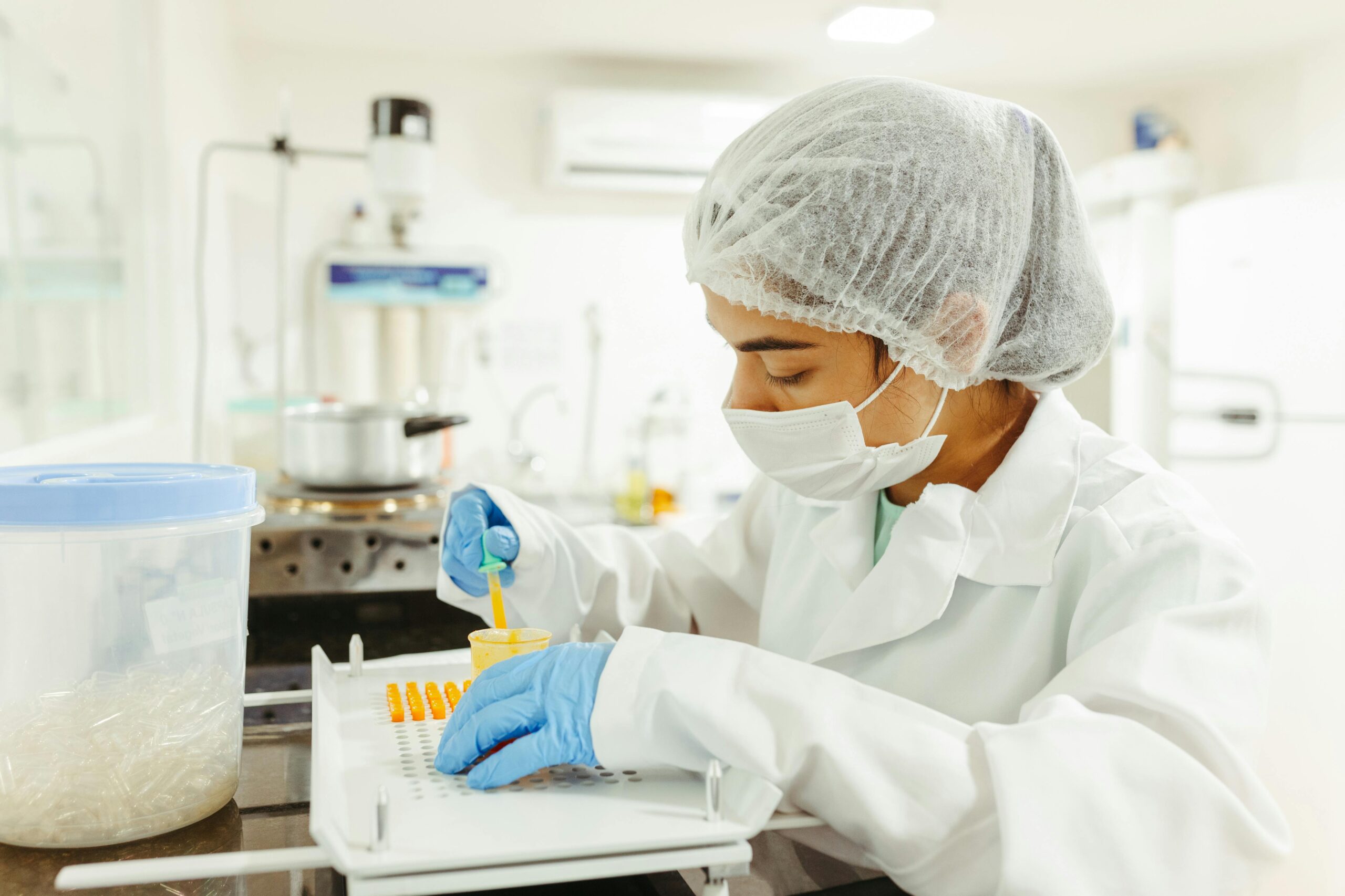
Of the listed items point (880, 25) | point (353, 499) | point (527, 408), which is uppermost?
point (880, 25)

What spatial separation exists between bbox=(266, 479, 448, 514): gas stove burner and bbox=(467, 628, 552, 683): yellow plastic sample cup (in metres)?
0.85

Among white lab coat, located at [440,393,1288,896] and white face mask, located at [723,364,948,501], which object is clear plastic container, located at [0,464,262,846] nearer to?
white lab coat, located at [440,393,1288,896]

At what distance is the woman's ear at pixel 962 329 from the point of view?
0.90 m

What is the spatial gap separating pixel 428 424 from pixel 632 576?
A: 2.05 ft

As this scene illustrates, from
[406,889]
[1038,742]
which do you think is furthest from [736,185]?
[406,889]

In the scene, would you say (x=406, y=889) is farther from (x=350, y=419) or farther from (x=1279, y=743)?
(x=1279, y=743)

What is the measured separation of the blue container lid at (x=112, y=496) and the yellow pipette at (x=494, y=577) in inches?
13.3

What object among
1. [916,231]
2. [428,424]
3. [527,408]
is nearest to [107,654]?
[916,231]

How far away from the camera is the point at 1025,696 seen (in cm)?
90

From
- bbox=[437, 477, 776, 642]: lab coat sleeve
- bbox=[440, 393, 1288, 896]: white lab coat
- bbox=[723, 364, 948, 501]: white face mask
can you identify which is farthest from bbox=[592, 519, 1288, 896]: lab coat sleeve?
bbox=[437, 477, 776, 642]: lab coat sleeve

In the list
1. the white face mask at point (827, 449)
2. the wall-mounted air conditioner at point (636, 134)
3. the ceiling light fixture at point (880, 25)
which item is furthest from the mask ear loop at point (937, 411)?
the wall-mounted air conditioner at point (636, 134)

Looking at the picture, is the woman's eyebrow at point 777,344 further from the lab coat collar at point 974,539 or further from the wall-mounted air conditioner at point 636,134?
the wall-mounted air conditioner at point 636,134

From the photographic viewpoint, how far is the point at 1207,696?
2.32 ft

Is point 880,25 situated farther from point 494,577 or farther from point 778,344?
point 494,577
